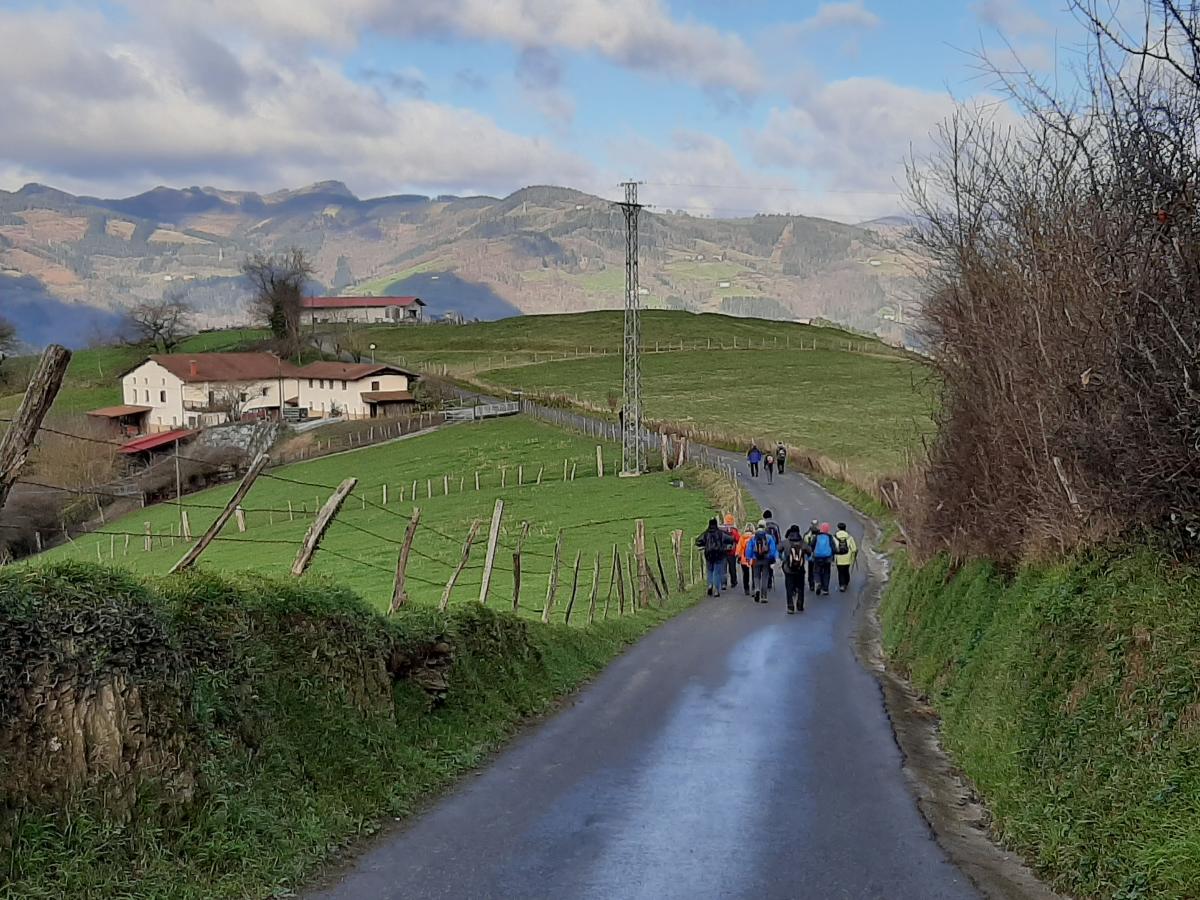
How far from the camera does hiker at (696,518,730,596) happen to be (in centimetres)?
2739

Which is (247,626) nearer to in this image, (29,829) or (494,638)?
(29,829)

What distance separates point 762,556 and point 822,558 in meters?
2.40

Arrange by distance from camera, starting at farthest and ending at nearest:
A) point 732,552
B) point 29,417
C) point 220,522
→ 1. point 732,552
2. point 220,522
3. point 29,417

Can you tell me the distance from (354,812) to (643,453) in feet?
169

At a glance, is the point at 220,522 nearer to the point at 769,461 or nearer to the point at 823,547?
the point at 823,547

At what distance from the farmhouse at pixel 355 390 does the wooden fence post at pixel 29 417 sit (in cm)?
8667

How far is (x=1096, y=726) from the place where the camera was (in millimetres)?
8234

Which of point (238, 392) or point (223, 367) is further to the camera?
point (223, 367)

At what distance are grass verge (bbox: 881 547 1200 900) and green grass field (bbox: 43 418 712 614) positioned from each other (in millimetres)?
15672

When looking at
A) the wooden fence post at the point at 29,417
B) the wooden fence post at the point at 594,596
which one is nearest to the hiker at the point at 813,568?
the wooden fence post at the point at 594,596

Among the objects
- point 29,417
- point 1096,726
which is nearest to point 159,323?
point 29,417

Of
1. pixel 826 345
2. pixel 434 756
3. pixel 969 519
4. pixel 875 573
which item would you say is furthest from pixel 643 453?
pixel 826 345

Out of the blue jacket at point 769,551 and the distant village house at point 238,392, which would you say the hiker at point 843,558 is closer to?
the blue jacket at point 769,551

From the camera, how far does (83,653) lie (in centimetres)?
681
